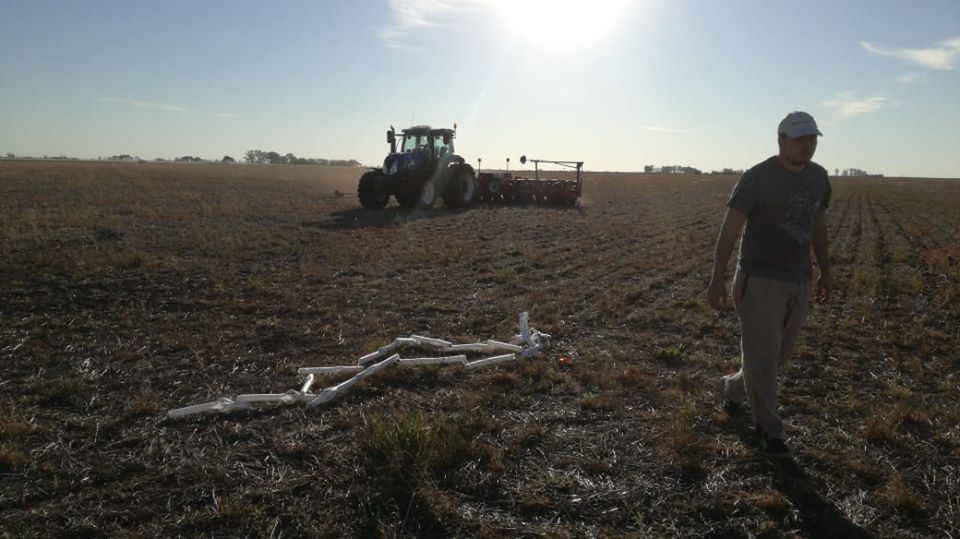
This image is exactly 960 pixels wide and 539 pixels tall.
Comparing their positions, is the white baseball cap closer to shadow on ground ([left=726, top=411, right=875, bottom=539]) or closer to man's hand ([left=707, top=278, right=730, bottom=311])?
man's hand ([left=707, top=278, right=730, bottom=311])

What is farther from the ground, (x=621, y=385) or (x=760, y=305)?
(x=760, y=305)

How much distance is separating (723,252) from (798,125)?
0.83 meters

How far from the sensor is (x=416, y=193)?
2041 centimetres

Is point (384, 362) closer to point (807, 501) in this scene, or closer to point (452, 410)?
point (452, 410)

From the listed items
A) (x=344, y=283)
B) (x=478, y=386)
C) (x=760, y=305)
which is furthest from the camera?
(x=344, y=283)

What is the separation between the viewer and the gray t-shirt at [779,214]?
12.2ft

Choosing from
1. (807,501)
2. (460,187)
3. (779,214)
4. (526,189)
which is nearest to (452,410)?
(807,501)

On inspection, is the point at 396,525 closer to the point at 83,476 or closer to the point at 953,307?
the point at 83,476

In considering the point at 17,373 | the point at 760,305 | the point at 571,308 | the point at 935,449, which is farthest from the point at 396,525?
the point at 571,308

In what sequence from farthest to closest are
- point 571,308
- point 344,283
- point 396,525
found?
point 344,283, point 571,308, point 396,525

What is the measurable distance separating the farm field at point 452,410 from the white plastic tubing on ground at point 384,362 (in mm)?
92

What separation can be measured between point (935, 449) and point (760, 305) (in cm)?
153

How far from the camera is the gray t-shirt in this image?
146 inches

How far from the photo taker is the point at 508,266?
1038 centimetres
